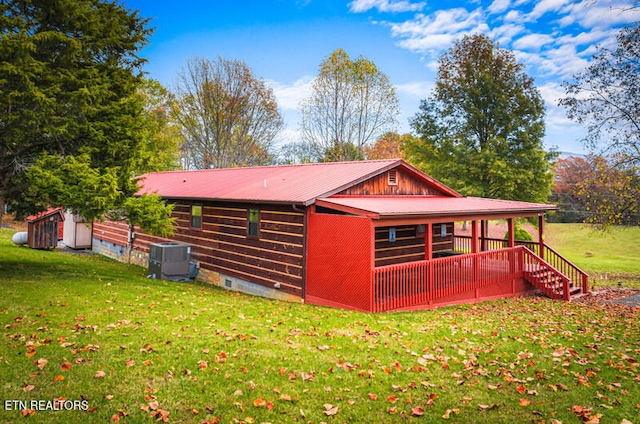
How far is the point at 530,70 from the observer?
26.9 meters

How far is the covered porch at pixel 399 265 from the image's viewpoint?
10828 mm

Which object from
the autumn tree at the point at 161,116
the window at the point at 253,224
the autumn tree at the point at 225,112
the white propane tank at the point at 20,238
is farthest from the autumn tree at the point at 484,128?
the white propane tank at the point at 20,238

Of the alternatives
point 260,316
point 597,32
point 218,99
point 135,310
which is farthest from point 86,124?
point 218,99

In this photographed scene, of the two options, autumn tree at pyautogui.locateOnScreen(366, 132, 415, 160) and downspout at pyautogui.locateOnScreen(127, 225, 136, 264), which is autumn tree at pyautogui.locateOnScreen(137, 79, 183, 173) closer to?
downspout at pyautogui.locateOnScreen(127, 225, 136, 264)

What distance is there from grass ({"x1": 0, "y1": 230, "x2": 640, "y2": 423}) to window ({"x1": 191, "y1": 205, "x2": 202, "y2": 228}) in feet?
21.3

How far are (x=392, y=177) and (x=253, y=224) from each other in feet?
17.1

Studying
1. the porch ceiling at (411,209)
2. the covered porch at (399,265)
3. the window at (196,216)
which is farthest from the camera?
the window at (196,216)

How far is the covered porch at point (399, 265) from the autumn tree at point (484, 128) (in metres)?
10.2

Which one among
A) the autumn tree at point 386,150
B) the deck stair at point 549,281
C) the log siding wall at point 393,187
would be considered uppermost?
the autumn tree at point 386,150

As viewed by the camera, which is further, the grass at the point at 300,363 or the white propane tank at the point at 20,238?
the white propane tank at the point at 20,238

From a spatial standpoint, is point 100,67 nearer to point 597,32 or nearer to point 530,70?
point 597,32

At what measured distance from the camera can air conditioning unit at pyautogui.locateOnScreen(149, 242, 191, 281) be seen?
1549cm

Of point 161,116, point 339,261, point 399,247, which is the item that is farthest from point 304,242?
point 161,116

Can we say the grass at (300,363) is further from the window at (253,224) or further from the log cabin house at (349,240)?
the window at (253,224)
